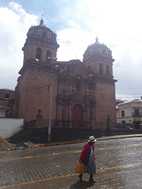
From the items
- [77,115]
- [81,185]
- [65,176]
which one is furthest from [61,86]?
[81,185]

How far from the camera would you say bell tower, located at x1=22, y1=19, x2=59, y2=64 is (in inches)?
1462

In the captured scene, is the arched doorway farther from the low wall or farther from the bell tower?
the low wall

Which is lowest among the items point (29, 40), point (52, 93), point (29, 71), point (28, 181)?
point (28, 181)

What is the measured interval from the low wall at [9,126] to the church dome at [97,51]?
16.9 m

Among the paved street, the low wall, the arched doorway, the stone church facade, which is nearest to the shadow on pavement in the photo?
the paved street

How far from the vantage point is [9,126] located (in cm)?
3150

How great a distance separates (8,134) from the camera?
31312 mm

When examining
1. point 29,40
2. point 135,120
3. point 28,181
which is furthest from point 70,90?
point 28,181

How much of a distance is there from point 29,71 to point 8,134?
30.3ft

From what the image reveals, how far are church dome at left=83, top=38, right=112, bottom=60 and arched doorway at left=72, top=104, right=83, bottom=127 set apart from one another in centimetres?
908

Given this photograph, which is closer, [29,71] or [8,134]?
[8,134]

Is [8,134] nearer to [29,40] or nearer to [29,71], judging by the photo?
[29,71]

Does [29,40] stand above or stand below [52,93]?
above

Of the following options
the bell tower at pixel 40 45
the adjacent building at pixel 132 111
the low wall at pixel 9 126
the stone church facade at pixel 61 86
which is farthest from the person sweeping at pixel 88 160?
the adjacent building at pixel 132 111
